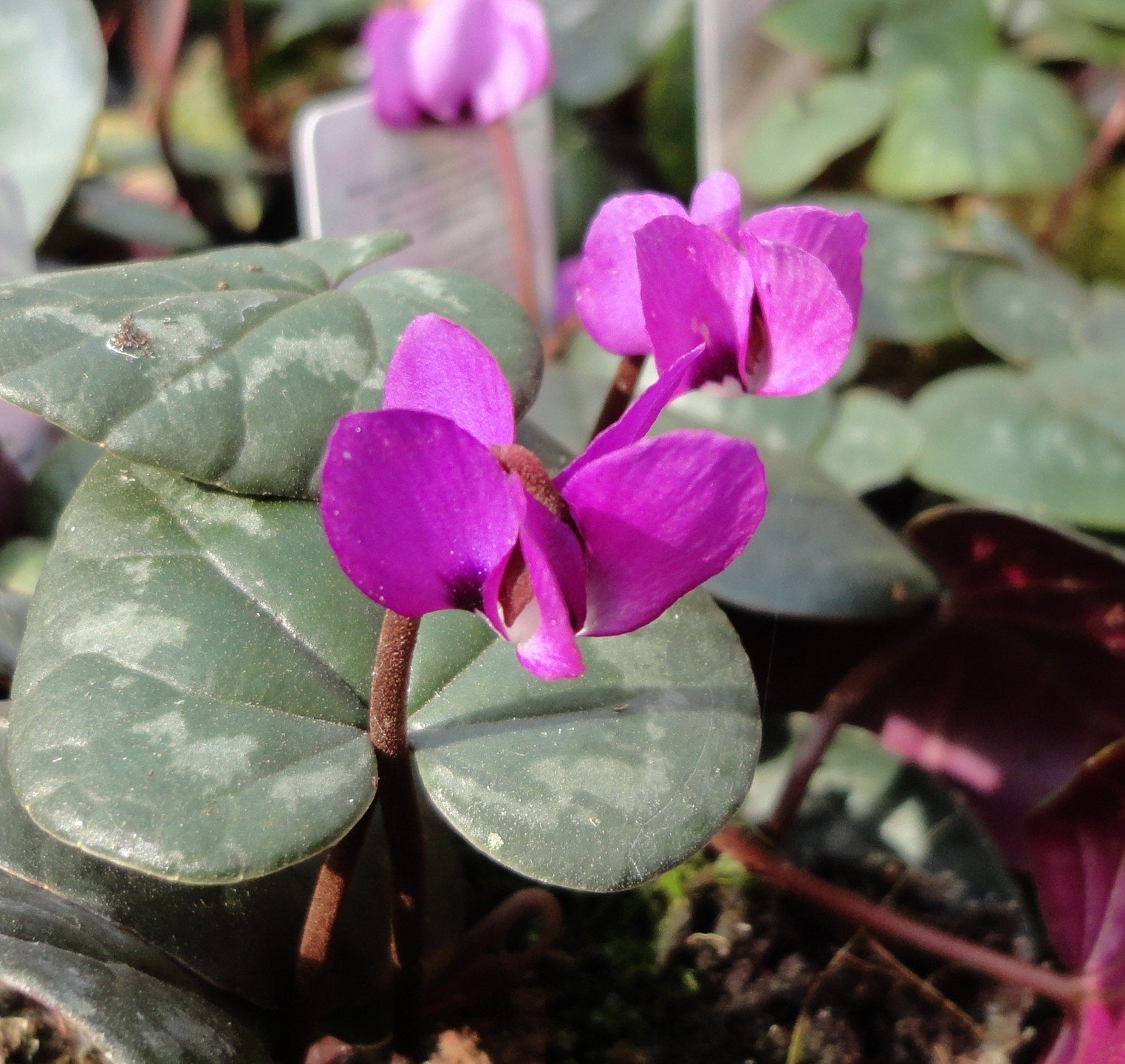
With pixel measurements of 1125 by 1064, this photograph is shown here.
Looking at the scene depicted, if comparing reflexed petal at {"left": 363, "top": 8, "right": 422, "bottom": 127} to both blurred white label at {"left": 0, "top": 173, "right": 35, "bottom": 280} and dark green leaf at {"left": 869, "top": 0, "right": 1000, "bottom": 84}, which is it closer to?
blurred white label at {"left": 0, "top": 173, "right": 35, "bottom": 280}

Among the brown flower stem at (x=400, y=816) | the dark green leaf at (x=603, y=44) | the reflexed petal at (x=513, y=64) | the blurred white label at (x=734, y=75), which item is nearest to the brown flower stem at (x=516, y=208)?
the reflexed petal at (x=513, y=64)

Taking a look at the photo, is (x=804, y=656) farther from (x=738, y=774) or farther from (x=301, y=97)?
(x=301, y=97)

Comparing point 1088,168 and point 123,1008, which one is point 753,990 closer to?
point 123,1008

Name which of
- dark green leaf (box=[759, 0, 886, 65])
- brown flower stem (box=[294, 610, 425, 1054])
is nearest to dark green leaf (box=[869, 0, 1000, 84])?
dark green leaf (box=[759, 0, 886, 65])

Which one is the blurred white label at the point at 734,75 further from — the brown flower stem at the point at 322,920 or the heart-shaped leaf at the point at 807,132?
the brown flower stem at the point at 322,920

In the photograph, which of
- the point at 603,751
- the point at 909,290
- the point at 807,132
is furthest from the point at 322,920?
the point at 807,132

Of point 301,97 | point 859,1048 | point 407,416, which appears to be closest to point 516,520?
point 407,416

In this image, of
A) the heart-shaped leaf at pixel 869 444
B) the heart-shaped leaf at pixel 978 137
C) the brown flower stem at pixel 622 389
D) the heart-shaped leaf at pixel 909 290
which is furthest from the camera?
the heart-shaped leaf at pixel 978 137
